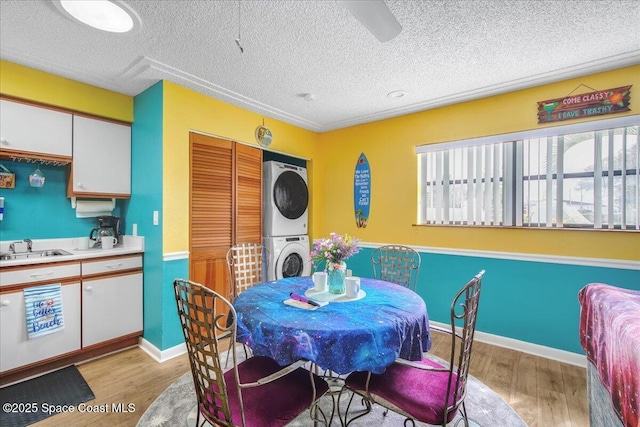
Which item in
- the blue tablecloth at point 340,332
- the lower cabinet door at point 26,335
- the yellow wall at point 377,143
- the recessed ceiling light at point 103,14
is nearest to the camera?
the blue tablecloth at point 340,332

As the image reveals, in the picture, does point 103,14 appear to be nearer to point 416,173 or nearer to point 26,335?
point 26,335

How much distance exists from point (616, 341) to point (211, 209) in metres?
3.04

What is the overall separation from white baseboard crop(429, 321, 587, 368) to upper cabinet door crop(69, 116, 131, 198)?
4.01 metres

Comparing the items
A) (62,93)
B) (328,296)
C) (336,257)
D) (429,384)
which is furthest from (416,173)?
(62,93)

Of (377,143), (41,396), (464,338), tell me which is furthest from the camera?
(377,143)

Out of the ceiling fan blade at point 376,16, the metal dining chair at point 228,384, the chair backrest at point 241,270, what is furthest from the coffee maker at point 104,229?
the ceiling fan blade at point 376,16

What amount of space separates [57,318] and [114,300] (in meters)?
0.41

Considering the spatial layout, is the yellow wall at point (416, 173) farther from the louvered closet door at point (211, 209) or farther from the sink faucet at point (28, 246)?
the sink faucet at point (28, 246)

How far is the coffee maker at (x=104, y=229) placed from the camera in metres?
2.92

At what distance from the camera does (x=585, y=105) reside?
246 cm

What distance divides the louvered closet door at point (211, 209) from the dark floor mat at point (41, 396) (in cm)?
114

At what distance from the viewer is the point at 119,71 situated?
8.20ft

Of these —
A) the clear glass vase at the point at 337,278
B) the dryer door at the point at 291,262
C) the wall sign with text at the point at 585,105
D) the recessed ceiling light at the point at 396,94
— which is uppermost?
the recessed ceiling light at the point at 396,94

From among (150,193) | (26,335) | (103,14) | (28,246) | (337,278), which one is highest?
(103,14)
